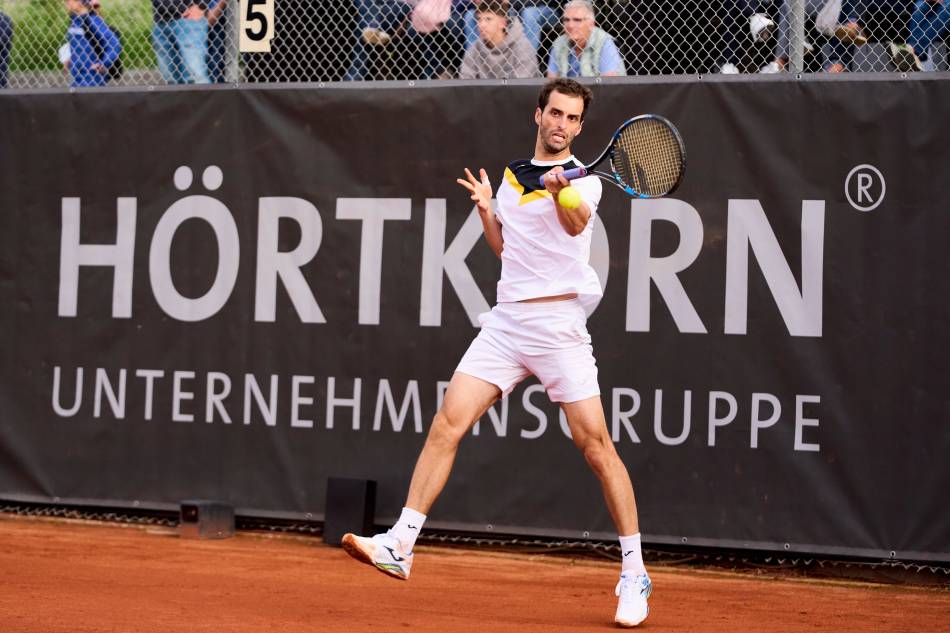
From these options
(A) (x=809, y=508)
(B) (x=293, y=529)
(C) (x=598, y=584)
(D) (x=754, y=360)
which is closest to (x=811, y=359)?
(D) (x=754, y=360)

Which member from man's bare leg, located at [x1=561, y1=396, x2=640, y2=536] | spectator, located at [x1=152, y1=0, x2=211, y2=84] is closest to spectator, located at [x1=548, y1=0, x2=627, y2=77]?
spectator, located at [x1=152, y1=0, x2=211, y2=84]

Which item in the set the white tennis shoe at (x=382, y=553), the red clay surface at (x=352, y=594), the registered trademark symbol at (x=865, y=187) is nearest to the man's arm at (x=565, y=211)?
the white tennis shoe at (x=382, y=553)

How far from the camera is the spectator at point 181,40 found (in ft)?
24.1

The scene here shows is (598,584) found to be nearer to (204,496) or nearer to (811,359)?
(811,359)

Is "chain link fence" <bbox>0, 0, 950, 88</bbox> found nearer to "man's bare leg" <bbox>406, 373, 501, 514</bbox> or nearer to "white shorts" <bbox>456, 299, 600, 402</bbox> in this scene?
"white shorts" <bbox>456, 299, 600, 402</bbox>

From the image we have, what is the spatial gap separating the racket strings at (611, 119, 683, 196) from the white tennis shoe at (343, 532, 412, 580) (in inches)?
61.4

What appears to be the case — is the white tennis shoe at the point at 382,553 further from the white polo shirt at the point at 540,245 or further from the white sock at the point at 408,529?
the white polo shirt at the point at 540,245

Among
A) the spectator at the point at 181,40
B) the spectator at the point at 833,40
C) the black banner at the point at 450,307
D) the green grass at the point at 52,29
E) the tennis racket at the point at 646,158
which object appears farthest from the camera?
the green grass at the point at 52,29

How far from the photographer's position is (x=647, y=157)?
4785mm

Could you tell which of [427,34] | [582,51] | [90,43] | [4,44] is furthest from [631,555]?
[4,44]

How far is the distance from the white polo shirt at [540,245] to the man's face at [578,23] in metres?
2.01

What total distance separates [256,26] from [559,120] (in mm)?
2867

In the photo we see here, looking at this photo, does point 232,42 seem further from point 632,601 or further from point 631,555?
point 632,601

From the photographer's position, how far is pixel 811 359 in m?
6.17
